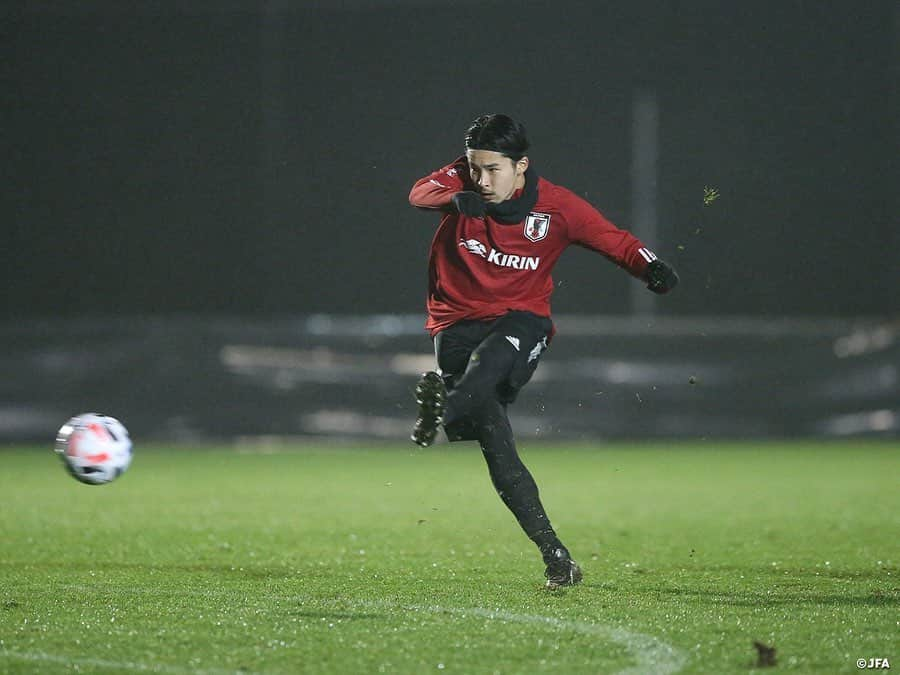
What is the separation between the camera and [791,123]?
60.2 ft

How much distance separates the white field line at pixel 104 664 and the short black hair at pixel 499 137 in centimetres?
286

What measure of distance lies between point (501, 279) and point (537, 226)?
0.97ft

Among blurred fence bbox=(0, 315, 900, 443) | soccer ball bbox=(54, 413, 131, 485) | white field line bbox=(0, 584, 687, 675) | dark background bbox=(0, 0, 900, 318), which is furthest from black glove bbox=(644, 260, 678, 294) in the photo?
dark background bbox=(0, 0, 900, 318)

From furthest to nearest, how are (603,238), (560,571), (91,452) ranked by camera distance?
1. (603,238)
2. (91,452)
3. (560,571)

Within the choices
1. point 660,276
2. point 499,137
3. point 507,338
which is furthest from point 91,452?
point 660,276

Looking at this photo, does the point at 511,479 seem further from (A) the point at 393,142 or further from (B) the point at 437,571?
(A) the point at 393,142

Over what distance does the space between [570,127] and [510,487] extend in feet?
41.6

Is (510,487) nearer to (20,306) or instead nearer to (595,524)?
(595,524)

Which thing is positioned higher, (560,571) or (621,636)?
(560,571)

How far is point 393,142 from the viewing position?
19078 mm

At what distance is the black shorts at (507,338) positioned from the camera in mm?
6668

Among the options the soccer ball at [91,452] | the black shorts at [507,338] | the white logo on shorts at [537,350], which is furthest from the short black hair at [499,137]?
the soccer ball at [91,452]

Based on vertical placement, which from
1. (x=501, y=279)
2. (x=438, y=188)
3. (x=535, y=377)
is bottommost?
(x=501, y=279)

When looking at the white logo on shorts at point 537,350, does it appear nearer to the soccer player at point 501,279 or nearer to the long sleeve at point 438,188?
the soccer player at point 501,279
